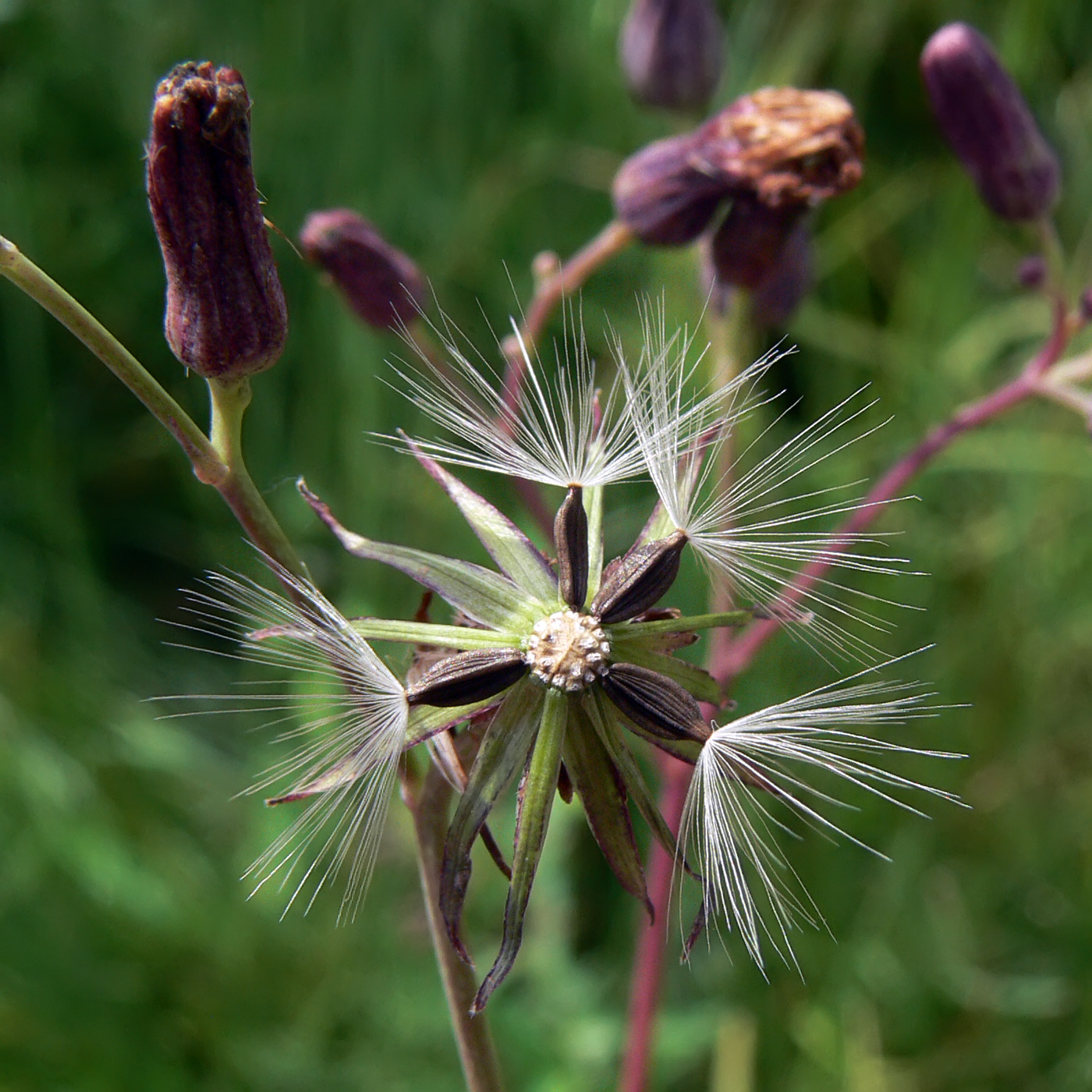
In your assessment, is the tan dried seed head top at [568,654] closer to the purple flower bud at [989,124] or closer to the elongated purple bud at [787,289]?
the elongated purple bud at [787,289]

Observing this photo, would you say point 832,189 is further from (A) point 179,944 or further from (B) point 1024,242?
(B) point 1024,242

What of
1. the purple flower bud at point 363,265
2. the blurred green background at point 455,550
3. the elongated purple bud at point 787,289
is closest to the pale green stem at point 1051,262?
the elongated purple bud at point 787,289

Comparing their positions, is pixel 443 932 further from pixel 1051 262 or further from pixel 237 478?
pixel 1051 262

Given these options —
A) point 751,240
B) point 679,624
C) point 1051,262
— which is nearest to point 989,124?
point 1051,262

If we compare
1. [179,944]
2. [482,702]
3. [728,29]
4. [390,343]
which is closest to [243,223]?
[482,702]

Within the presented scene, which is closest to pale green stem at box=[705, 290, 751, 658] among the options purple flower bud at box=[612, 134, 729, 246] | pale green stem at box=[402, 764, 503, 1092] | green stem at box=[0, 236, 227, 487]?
purple flower bud at box=[612, 134, 729, 246]

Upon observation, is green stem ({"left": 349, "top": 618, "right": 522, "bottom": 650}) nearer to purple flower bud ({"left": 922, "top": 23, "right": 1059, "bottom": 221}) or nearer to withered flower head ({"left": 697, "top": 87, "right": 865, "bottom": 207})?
withered flower head ({"left": 697, "top": 87, "right": 865, "bottom": 207})
